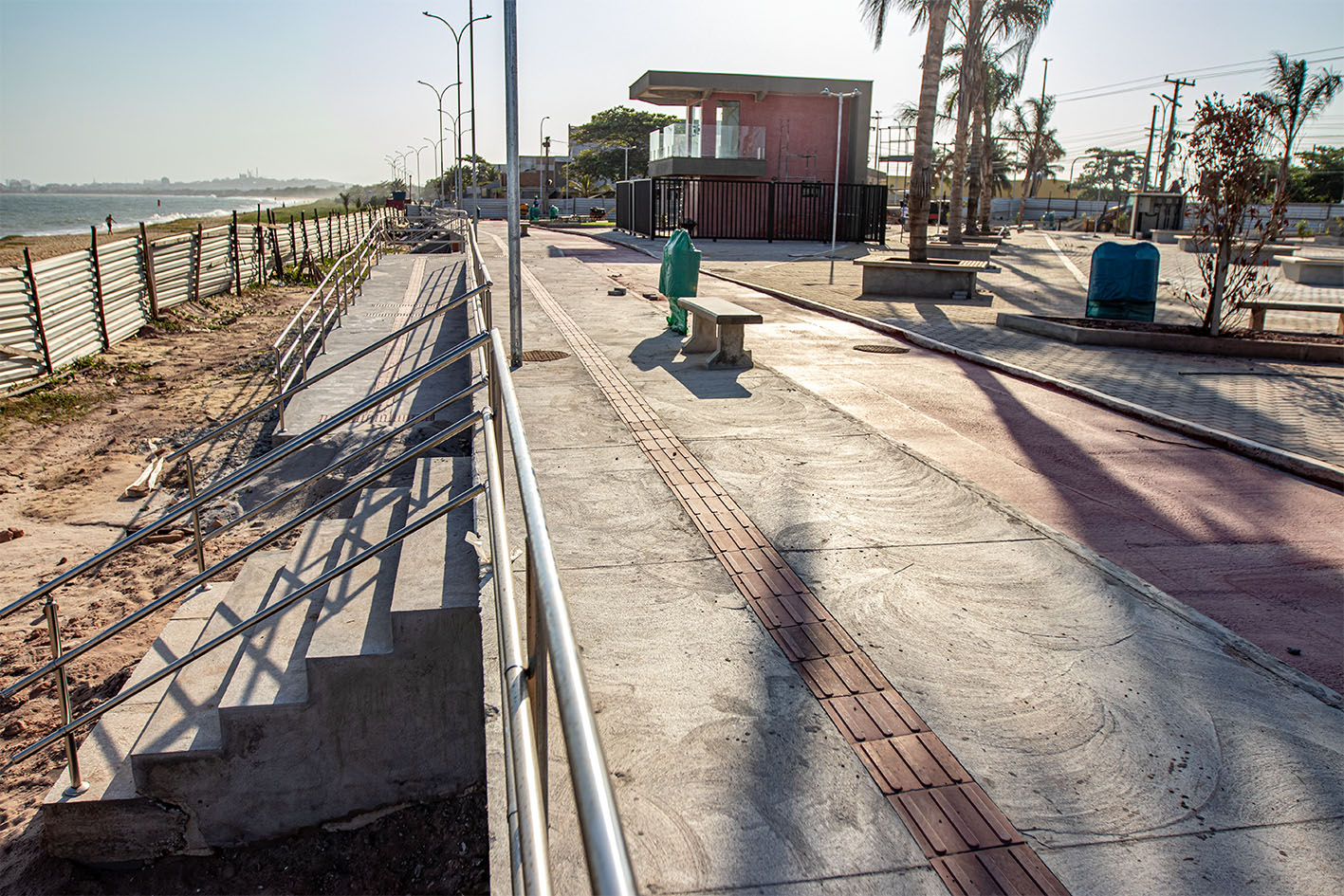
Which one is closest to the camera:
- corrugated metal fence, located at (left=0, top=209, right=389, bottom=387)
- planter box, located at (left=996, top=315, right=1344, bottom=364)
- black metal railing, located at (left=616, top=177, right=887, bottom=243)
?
planter box, located at (left=996, top=315, right=1344, bottom=364)

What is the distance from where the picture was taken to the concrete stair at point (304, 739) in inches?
180

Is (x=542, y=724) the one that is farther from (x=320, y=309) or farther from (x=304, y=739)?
(x=320, y=309)

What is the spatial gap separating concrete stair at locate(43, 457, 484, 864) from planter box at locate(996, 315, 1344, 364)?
34.4ft

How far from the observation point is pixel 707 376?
9.95 metres

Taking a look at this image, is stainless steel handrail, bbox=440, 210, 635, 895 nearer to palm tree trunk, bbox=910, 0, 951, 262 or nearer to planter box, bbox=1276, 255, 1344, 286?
palm tree trunk, bbox=910, 0, 951, 262

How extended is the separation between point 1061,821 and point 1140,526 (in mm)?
3343

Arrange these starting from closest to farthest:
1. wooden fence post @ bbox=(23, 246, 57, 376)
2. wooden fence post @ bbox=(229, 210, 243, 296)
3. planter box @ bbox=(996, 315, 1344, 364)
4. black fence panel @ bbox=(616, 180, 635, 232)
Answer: planter box @ bbox=(996, 315, 1344, 364)
wooden fence post @ bbox=(23, 246, 57, 376)
wooden fence post @ bbox=(229, 210, 243, 296)
black fence panel @ bbox=(616, 180, 635, 232)

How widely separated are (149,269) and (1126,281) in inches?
655

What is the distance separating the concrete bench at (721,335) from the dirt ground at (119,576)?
491 centimetres

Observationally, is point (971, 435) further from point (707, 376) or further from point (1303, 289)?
point (1303, 289)

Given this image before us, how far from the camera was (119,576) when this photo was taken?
7.33m

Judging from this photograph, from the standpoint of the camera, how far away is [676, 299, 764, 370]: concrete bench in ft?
33.4

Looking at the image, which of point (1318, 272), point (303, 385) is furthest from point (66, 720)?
point (1318, 272)

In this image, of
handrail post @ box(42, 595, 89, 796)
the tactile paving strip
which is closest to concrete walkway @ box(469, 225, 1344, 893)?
the tactile paving strip
